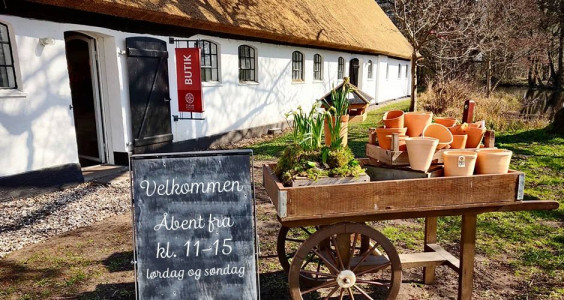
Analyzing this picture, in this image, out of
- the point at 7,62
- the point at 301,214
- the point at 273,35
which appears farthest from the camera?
the point at 273,35

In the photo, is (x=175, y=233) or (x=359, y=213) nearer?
(x=359, y=213)

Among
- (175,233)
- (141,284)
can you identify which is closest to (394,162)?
(175,233)

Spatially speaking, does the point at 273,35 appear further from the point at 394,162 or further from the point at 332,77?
the point at 394,162

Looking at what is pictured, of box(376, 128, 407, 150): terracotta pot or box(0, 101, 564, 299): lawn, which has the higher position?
box(376, 128, 407, 150): terracotta pot

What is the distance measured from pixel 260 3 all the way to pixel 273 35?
948mm

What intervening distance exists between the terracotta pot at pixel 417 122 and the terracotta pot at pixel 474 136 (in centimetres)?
29

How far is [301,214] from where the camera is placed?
225 centimetres

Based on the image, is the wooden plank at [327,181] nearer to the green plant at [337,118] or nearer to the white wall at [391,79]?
the green plant at [337,118]

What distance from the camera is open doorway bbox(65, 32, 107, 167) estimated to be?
7008 mm

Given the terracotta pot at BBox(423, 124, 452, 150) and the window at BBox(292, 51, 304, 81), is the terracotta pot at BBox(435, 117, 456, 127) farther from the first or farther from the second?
the window at BBox(292, 51, 304, 81)

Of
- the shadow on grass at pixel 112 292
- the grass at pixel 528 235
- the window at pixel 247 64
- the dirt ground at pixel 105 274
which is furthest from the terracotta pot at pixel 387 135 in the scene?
the window at pixel 247 64

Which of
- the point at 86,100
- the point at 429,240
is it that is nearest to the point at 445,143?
the point at 429,240

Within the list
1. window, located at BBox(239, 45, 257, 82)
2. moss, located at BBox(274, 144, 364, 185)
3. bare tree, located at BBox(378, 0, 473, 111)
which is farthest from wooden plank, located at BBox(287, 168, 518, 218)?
window, located at BBox(239, 45, 257, 82)

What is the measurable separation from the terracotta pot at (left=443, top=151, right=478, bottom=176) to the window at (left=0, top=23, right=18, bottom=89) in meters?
5.71
